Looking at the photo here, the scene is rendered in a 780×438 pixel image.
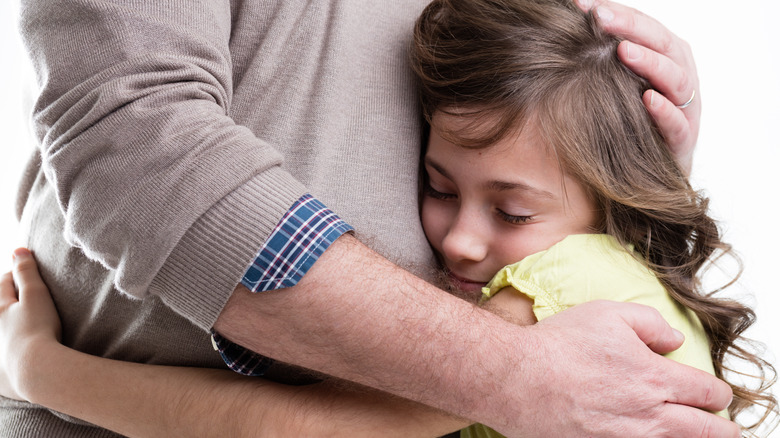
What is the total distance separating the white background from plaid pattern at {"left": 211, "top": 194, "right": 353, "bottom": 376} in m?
1.95

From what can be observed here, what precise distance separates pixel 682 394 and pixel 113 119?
1.04 m

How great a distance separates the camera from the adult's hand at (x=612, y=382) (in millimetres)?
1107

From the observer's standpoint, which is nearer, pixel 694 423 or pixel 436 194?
pixel 694 423

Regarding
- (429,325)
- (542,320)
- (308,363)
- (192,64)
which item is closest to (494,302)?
(542,320)

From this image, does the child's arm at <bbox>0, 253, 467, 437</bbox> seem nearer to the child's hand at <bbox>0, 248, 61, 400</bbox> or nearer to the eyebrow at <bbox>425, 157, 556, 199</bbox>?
the child's hand at <bbox>0, 248, 61, 400</bbox>

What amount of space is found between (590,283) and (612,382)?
0.24 meters

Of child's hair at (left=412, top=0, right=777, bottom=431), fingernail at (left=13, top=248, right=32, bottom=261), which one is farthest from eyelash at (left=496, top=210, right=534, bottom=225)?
fingernail at (left=13, top=248, right=32, bottom=261)

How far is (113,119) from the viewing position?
41.2 inches

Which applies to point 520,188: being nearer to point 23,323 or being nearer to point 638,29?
point 638,29

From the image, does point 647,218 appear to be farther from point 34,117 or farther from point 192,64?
point 34,117

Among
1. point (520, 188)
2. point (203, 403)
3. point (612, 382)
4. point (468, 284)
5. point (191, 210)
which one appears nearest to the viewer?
point (191, 210)

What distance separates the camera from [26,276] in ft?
5.10

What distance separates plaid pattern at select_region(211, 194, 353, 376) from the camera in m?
1.03

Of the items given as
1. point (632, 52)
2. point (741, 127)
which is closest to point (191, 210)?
point (632, 52)
